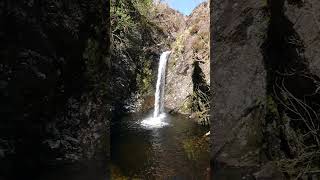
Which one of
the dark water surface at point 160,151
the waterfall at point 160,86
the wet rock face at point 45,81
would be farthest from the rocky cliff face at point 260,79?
the waterfall at point 160,86

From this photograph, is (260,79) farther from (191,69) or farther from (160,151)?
(191,69)

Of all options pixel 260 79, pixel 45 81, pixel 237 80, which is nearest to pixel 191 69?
pixel 237 80

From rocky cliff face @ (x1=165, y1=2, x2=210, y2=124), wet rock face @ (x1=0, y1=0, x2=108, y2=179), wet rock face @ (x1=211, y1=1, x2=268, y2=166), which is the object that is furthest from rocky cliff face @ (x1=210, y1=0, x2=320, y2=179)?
rocky cliff face @ (x1=165, y1=2, x2=210, y2=124)

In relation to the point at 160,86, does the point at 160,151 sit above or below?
below

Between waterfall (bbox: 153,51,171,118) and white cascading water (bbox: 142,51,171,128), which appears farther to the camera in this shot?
waterfall (bbox: 153,51,171,118)

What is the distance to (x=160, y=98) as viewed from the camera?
52.2 feet

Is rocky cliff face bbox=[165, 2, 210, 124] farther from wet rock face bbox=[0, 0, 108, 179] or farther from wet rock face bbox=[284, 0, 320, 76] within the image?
wet rock face bbox=[0, 0, 108, 179]

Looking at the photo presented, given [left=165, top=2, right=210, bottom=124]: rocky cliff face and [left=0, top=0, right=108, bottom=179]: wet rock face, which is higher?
[left=165, top=2, right=210, bottom=124]: rocky cliff face

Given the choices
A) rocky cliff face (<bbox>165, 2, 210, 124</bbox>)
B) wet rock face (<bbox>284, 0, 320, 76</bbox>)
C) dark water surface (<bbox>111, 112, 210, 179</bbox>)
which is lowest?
dark water surface (<bbox>111, 112, 210, 179</bbox>)

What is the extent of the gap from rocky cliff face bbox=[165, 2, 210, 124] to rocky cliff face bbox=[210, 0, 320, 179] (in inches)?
279

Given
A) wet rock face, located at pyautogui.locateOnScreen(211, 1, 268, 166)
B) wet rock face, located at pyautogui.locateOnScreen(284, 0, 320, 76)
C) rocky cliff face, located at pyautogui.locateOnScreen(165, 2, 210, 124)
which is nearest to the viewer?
wet rock face, located at pyautogui.locateOnScreen(284, 0, 320, 76)

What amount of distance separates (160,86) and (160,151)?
21.6 ft

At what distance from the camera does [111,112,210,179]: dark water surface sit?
335 inches

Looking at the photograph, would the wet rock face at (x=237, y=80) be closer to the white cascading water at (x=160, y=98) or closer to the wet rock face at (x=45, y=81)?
the wet rock face at (x=45, y=81)
